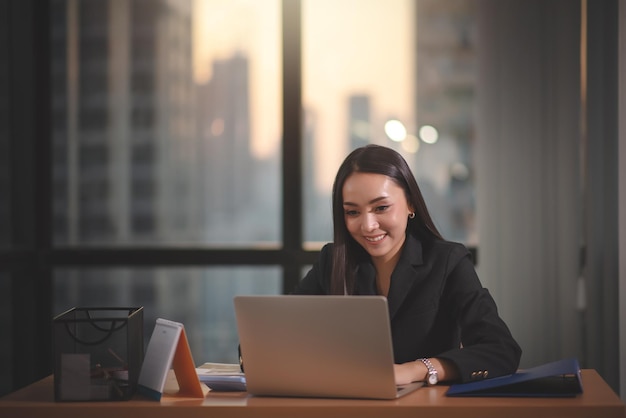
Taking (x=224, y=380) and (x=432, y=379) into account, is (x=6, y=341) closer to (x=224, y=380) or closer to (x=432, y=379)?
(x=224, y=380)

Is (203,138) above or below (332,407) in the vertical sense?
above

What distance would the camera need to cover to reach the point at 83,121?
12.8 feet

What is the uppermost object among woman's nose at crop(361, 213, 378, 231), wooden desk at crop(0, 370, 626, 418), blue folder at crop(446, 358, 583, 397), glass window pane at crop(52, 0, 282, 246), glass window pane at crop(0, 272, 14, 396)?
glass window pane at crop(52, 0, 282, 246)

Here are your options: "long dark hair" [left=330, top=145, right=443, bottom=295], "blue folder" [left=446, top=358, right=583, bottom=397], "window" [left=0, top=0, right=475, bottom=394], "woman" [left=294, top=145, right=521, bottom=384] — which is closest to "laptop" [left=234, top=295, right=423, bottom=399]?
"blue folder" [left=446, top=358, right=583, bottom=397]

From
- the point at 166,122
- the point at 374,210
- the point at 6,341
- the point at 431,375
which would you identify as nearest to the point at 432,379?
the point at 431,375

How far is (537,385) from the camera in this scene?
68.2 inches

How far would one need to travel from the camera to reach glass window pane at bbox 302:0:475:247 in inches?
145

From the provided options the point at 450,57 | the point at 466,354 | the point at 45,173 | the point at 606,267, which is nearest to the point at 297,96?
the point at 450,57

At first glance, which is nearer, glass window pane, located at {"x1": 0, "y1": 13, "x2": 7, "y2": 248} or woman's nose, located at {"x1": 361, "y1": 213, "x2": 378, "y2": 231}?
woman's nose, located at {"x1": 361, "y1": 213, "x2": 378, "y2": 231}

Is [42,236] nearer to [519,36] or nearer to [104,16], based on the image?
[104,16]

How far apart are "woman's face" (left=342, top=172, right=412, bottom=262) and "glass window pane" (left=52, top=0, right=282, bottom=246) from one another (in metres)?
1.68

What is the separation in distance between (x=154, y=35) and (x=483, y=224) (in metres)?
1.78

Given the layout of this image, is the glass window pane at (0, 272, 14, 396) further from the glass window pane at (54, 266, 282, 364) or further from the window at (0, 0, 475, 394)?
the glass window pane at (54, 266, 282, 364)

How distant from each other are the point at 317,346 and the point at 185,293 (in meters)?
2.28
